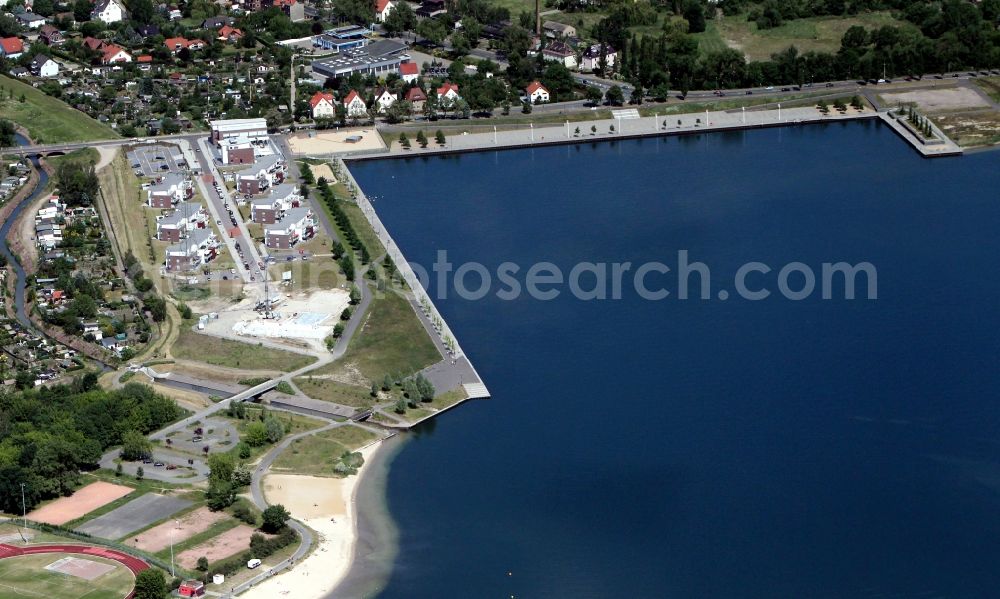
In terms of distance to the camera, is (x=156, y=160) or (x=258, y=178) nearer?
(x=258, y=178)

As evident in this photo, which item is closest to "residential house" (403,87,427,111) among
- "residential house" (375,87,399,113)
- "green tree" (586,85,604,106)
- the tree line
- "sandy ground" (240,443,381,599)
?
"residential house" (375,87,399,113)

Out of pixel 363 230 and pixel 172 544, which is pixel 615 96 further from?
pixel 172 544

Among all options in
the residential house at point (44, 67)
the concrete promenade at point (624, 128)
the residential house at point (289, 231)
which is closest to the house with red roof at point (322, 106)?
the concrete promenade at point (624, 128)

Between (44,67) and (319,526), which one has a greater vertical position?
(44,67)

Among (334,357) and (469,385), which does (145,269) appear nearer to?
(334,357)

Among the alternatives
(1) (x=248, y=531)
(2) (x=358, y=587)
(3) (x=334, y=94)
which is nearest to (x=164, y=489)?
(1) (x=248, y=531)

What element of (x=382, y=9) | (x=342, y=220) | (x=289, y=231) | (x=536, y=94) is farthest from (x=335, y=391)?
(x=382, y=9)

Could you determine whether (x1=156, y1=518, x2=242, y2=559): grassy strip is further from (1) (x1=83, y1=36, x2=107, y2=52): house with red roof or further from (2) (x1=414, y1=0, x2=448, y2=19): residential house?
(2) (x1=414, y1=0, x2=448, y2=19): residential house
